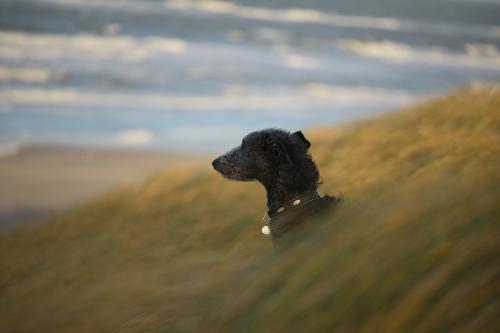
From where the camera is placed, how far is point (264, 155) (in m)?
8.91

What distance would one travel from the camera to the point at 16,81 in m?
30.8

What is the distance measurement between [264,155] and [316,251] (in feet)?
7.37

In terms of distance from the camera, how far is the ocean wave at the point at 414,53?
38.1m

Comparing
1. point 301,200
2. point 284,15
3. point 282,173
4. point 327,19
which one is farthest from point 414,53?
point 301,200

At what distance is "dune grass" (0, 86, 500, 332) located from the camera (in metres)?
5.54

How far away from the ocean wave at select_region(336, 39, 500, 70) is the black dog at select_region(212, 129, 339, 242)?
29.3 meters

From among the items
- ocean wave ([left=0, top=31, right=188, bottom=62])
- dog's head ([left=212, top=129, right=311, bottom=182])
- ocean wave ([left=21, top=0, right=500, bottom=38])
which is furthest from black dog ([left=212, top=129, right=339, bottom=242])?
ocean wave ([left=21, top=0, right=500, bottom=38])

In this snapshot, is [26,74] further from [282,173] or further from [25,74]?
[282,173]

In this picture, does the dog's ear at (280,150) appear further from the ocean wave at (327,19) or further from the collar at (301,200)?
the ocean wave at (327,19)

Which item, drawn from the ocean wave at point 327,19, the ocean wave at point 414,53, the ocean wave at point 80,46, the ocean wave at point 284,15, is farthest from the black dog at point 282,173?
the ocean wave at point 327,19

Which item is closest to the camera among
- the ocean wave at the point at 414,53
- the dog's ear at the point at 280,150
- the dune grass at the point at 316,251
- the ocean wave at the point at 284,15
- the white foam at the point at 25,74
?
the dune grass at the point at 316,251

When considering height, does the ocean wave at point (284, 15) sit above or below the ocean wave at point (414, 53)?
above

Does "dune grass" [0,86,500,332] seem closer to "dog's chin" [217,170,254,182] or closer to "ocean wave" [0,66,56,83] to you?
"dog's chin" [217,170,254,182]

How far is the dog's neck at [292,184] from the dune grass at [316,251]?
56cm
